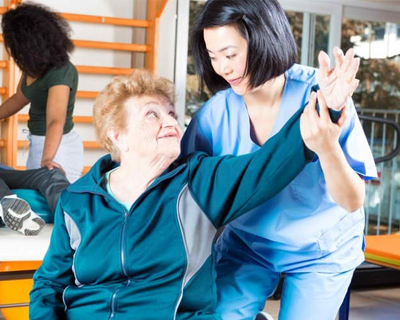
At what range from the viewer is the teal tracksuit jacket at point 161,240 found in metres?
1.54

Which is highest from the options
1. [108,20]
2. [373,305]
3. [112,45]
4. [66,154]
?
[108,20]

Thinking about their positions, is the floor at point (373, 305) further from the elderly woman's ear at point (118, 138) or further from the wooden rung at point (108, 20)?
the wooden rung at point (108, 20)

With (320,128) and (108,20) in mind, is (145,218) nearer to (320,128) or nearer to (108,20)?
(320,128)

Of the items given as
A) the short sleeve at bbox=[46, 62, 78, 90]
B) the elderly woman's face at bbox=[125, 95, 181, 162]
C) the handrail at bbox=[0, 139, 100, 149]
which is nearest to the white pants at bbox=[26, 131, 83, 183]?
the short sleeve at bbox=[46, 62, 78, 90]

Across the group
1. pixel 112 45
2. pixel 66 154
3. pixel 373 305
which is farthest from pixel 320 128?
pixel 112 45

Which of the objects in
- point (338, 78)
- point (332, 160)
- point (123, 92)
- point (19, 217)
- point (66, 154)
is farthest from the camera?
point (66, 154)

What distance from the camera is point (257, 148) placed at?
1.66 m

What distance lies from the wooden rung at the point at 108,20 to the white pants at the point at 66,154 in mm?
1745

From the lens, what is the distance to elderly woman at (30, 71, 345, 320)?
→ 1537mm

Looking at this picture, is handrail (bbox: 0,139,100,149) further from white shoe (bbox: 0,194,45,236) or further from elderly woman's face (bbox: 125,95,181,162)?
elderly woman's face (bbox: 125,95,181,162)

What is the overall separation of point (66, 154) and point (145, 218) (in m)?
1.70

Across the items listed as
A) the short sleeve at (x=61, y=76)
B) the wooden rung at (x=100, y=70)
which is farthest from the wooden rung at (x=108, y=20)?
the short sleeve at (x=61, y=76)

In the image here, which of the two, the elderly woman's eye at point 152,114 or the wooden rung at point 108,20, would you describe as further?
the wooden rung at point 108,20

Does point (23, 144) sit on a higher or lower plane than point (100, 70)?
lower
